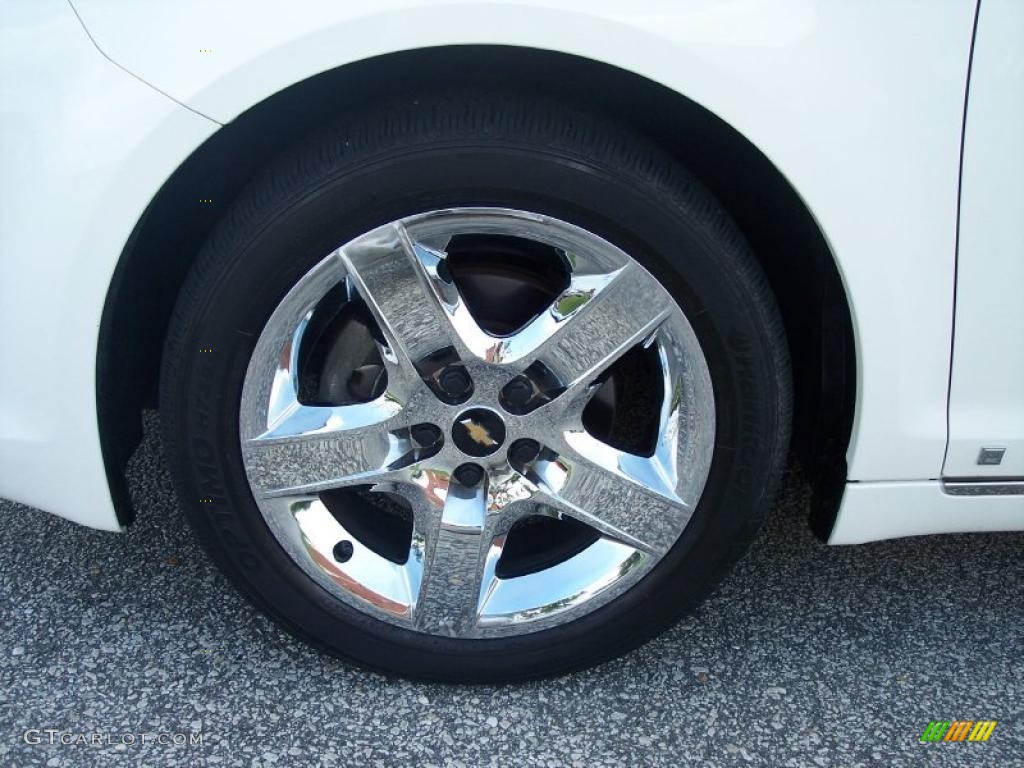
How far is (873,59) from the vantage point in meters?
1.36

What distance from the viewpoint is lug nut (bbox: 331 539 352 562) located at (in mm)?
1703

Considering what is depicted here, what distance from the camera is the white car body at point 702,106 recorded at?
133 centimetres

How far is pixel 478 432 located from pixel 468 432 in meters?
0.02

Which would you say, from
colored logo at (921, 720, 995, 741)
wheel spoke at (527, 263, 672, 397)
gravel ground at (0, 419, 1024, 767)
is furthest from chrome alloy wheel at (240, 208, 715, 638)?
colored logo at (921, 720, 995, 741)

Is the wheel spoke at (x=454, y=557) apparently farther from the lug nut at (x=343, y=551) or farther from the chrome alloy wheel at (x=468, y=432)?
the lug nut at (x=343, y=551)

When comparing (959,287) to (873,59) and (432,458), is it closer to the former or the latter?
(873,59)

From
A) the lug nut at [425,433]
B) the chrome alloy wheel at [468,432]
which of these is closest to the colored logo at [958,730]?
the chrome alloy wheel at [468,432]

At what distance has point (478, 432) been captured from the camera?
160 cm

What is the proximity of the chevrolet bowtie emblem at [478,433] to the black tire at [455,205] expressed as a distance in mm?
355

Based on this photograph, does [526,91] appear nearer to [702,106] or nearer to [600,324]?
[702,106]

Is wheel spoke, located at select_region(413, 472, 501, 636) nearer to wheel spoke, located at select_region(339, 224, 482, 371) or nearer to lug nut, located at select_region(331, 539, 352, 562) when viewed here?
lug nut, located at select_region(331, 539, 352, 562)

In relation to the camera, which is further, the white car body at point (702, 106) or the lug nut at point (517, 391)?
the lug nut at point (517, 391)

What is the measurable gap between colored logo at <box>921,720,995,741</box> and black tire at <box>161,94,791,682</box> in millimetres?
451

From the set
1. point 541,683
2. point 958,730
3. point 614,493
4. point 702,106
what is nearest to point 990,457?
point 958,730
